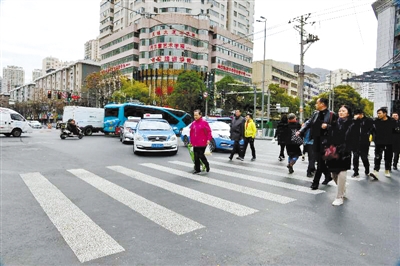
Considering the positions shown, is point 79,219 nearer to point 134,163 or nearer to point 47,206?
point 47,206

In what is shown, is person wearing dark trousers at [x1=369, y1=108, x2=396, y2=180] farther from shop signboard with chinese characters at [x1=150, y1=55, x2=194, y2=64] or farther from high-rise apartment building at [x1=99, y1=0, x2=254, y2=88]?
shop signboard with chinese characters at [x1=150, y1=55, x2=194, y2=64]

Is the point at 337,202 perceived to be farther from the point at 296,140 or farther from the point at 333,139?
the point at 296,140

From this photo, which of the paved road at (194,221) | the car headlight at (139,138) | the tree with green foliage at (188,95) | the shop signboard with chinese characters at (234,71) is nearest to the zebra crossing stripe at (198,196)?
the paved road at (194,221)

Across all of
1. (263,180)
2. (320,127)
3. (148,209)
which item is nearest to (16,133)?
(263,180)

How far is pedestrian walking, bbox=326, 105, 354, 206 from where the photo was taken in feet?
17.3

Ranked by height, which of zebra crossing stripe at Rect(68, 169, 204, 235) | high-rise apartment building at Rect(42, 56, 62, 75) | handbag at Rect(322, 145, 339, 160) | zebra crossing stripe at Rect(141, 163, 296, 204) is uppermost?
high-rise apartment building at Rect(42, 56, 62, 75)

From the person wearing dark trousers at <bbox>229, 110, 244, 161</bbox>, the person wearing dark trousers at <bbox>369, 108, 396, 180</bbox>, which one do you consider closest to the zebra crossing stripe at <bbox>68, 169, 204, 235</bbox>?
the person wearing dark trousers at <bbox>229, 110, 244, 161</bbox>

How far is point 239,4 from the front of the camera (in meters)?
83.6

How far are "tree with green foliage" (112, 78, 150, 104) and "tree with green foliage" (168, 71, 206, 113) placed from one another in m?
6.52

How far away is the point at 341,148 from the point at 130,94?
45.6m

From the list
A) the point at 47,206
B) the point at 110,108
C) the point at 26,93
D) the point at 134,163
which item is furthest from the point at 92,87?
the point at 26,93

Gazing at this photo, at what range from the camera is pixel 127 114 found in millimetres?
26938

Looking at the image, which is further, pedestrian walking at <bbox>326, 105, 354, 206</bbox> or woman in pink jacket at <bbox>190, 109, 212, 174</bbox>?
woman in pink jacket at <bbox>190, 109, 212, 174</bbox>

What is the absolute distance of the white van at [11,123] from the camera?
71.0 feet
